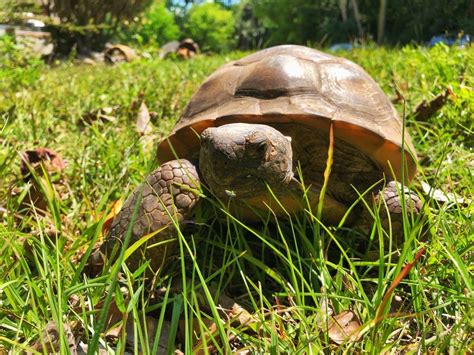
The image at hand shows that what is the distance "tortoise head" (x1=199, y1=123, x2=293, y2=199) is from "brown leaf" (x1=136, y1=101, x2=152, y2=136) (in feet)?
4.49

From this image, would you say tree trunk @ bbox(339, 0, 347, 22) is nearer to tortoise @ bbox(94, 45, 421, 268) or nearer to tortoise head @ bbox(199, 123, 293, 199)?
tortoise @ bbox(94, 45, 421, 268)

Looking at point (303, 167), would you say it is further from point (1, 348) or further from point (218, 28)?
point (218, 28)

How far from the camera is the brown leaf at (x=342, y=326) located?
3.67ft

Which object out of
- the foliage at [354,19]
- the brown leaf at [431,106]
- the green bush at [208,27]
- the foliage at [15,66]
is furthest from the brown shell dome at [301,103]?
the green bush at [208,27]

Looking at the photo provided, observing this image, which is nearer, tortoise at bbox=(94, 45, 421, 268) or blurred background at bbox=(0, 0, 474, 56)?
tortoise at bbox=(94, 45, 421, 268)

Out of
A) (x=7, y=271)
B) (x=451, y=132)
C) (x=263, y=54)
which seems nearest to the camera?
(x=7, y=271)

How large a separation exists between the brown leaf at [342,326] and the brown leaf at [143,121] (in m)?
1.84

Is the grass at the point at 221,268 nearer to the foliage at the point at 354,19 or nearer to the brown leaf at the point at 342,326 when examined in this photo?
the brown leaf at the point at 342,326

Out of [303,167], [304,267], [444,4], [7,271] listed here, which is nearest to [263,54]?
[303,167]

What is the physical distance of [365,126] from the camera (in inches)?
66.6

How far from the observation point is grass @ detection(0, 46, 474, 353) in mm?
1072

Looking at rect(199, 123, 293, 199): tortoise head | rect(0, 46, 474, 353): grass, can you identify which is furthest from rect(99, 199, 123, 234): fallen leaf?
rect(199, 123, 293, 199): tortoise head

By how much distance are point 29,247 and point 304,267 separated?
92cm

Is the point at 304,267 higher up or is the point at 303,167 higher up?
the point at 303,167
